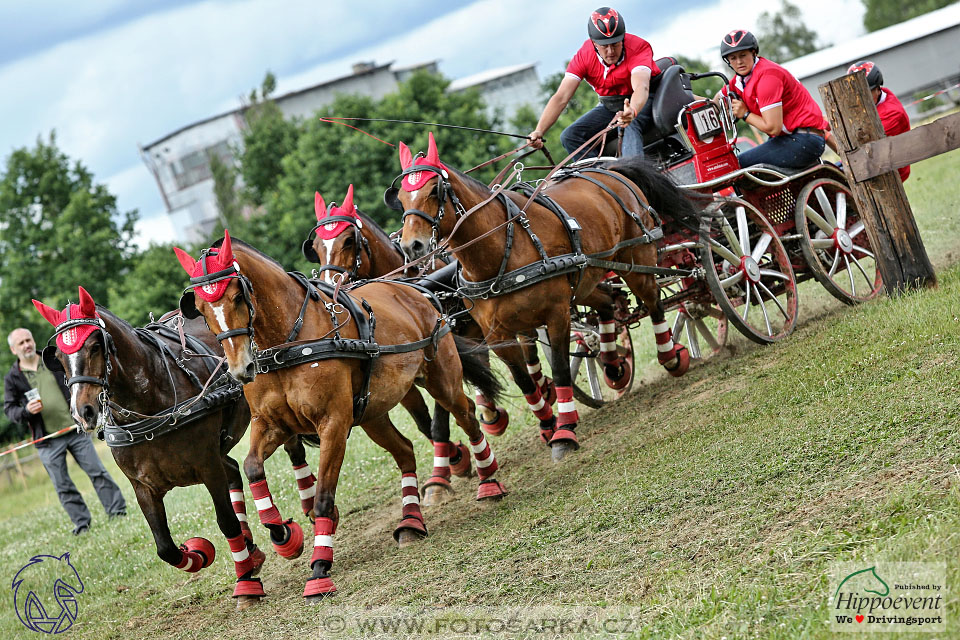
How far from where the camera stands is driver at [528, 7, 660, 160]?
8391 mm

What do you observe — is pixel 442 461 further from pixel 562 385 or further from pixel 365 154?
pixel 365 154

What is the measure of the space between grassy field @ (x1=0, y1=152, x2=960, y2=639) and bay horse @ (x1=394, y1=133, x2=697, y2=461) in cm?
74

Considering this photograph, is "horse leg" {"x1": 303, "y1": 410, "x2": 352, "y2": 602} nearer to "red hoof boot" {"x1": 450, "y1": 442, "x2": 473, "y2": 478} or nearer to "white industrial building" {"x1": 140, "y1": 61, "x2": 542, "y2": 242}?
"red hoof boot" {"x1": 450, "y1": 442, "x2": 473, "y2": 478}

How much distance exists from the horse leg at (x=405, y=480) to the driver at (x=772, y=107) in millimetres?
4176

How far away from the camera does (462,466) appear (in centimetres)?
849

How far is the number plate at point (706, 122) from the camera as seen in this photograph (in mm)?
8391

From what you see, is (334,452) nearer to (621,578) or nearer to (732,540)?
(621,578)

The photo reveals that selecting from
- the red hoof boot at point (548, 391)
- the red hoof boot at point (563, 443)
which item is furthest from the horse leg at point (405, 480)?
the red hoof boot at point (548, 391)

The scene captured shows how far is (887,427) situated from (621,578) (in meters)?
1.89

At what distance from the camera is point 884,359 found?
21.8 feet

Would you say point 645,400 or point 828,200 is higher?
point 828,200

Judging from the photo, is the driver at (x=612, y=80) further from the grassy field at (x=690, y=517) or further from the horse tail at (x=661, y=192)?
the grassy field at (x=690, y=517)

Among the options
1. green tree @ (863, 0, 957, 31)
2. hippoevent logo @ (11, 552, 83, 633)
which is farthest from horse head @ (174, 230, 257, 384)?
green tree @ (863, 0, 957, 31)

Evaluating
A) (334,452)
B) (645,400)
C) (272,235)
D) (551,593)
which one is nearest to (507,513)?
(334,452)
